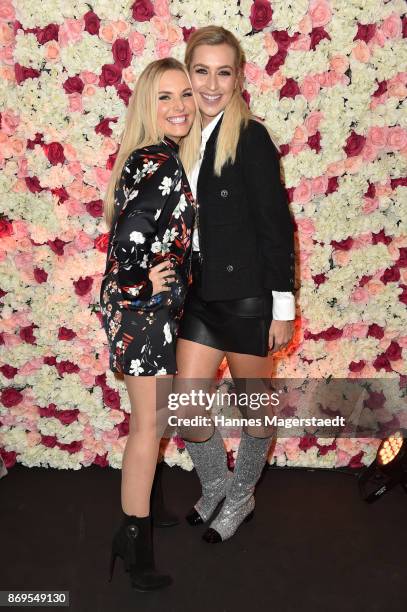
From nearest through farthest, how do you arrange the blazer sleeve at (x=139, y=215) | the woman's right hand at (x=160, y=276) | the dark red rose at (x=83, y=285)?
the blazer sleeve at (x=139, y=215)
the woman's right hand at (x=160, y=276)
the dark red rose at (x=83, y=285)

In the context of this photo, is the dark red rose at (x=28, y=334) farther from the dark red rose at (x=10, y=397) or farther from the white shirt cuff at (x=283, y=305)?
Result: the white shirt cuff at (x=283, y=305)

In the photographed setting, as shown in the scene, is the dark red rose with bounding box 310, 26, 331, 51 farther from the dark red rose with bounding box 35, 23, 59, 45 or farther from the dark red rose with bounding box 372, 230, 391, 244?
the dark red rose with bounding box 35, 23, 59, 45

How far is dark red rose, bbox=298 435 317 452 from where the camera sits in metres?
3.55

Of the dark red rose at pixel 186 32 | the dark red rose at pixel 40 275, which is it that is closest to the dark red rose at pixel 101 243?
the dark red rose at pixel 40 275

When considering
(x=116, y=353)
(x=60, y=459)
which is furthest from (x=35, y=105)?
(x=60, y=459)

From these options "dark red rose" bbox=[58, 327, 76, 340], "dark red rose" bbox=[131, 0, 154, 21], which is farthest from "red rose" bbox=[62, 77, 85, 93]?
"dark red rose" bbox=[58, 327, 76, 340]

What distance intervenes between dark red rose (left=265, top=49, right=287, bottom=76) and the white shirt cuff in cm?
124

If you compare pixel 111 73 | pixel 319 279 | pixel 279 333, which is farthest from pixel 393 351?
pixel 111 73

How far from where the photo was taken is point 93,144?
305 cm

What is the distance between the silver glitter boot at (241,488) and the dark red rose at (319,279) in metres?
0.98

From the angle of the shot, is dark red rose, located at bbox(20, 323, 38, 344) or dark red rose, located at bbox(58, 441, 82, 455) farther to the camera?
dark red rose, located at bbox(58, 441, 82, 455)

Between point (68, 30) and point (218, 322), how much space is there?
1.67 metres

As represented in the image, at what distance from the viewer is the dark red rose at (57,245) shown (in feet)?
10.6

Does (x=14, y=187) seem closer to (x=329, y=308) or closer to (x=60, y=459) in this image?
(x=60, y=459)
